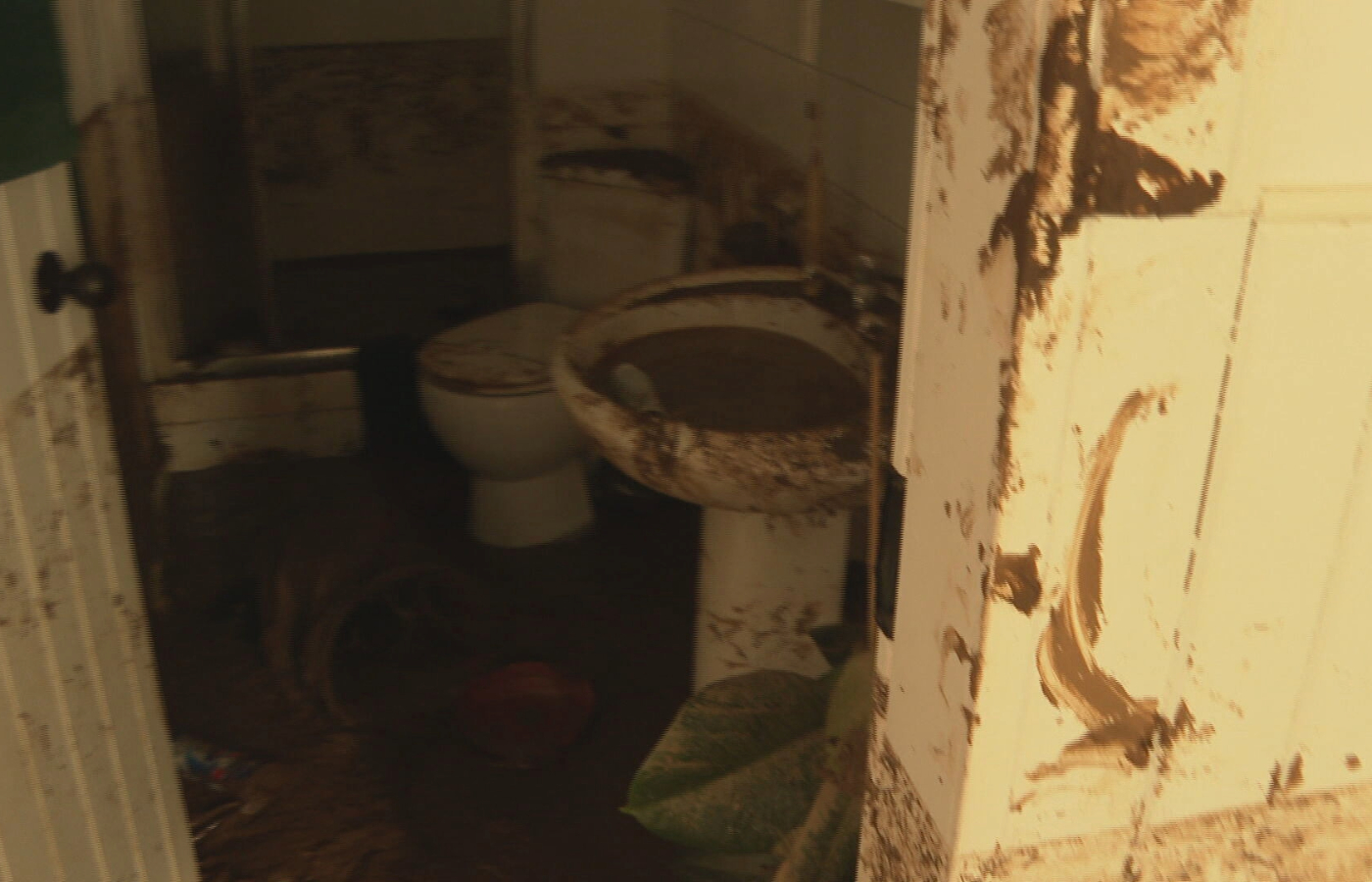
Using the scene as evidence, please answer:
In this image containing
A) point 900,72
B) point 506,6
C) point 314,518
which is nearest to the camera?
point 900,72

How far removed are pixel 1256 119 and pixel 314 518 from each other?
2.07 metres

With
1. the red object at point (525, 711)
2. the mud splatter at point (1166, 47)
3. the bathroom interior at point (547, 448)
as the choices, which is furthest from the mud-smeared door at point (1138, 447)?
the red object at point (525, 711)

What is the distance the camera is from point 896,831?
2.06ft

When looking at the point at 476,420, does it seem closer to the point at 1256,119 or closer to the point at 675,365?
the point at 675,365

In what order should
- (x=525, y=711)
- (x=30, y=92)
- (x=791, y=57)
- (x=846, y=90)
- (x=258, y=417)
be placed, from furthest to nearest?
(x=258, y=417)
(x=525, y=711)
(x=791, y=57)
(x=846, y=90)
(x=30, y=92)

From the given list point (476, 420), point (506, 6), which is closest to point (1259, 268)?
point (476, 420)

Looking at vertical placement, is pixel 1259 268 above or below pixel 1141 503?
above

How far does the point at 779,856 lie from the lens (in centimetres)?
95

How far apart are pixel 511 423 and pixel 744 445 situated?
1106 mm

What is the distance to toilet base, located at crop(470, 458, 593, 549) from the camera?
2523mm

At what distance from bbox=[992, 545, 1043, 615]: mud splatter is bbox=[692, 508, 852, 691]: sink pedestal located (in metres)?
0.98

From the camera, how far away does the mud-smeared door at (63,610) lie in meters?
0.96

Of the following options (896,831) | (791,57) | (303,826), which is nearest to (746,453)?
(896,831)

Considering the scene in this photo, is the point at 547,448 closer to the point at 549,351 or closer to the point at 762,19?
the point at 549,351
